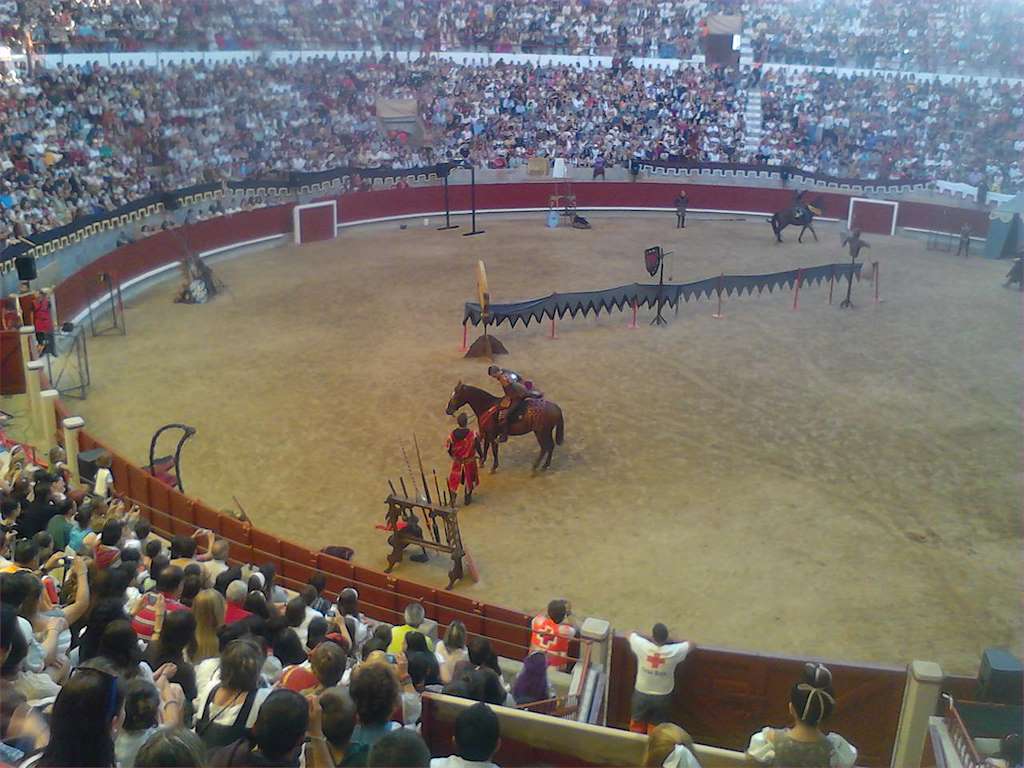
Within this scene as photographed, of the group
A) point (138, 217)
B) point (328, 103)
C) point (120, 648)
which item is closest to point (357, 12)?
point (328, 103)

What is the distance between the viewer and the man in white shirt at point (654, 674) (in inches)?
257

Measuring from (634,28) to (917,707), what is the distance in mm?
33321

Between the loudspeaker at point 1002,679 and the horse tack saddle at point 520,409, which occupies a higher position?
the loudspeaker at point 1002,679

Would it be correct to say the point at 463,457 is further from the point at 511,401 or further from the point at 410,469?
the point at 511,401

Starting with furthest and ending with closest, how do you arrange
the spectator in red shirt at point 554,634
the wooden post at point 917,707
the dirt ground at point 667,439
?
the dirt ground at point 667,439 → the spectator in red shirt at point 554,634 → the wooden post at point 917,707

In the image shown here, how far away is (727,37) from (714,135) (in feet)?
18.4

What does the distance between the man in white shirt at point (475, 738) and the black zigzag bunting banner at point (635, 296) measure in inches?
486

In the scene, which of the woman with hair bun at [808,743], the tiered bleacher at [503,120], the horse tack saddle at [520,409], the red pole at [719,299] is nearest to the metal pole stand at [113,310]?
the tiered bleacher at [503,120]

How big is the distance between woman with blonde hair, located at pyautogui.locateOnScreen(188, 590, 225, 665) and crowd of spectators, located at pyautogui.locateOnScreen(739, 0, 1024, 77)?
33.3 metres

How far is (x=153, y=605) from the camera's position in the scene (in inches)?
221

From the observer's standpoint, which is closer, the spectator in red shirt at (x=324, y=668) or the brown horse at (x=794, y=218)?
the spectator in red shirt at (x=324, y=668)

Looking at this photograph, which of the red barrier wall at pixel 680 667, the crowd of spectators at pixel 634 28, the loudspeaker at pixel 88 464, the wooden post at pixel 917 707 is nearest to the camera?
the wooden post at pixel 917 707

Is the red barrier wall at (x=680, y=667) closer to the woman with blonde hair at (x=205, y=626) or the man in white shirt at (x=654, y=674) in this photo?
the man in white shirt at (x=654, y=674)

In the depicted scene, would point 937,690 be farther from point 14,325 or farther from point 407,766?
point 14,325
